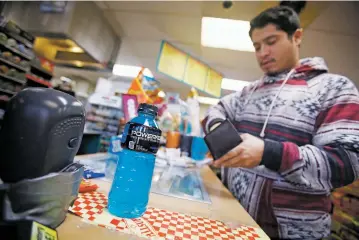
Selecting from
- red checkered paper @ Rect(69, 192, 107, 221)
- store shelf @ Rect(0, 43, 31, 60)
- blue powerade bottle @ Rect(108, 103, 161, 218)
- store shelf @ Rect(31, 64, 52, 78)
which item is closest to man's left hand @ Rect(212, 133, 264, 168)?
blue powerade bottle @ Rect(108, 103, 161, 218)

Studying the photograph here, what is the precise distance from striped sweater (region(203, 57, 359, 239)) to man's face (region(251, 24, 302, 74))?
0.06 metres

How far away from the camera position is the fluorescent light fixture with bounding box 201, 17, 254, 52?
296 centimetres

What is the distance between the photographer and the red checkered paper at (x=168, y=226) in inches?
20.1

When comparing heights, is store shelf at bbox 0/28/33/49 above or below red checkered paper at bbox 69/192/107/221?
A: above

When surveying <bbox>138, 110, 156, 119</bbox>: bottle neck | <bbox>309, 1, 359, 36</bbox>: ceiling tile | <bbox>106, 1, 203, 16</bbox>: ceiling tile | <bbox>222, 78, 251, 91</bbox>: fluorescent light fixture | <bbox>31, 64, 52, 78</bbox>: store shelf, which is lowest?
<bbox>138, 110, 156, 119</bbox>: bottle neck

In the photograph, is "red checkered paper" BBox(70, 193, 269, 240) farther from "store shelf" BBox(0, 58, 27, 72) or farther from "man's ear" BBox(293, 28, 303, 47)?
"store shelf" BBox(0, 58, 27, 72)

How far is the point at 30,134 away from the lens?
0.37 metres

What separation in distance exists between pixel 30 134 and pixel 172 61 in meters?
3.86

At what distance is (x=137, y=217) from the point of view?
58 centimetres

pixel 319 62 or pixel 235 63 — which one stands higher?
pixel 235 63

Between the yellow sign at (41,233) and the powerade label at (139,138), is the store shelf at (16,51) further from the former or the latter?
the yellow sign at (41,233)

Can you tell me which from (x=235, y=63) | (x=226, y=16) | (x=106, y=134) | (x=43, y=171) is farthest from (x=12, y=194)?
(x=235, y=63)

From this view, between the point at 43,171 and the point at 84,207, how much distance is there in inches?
9.7

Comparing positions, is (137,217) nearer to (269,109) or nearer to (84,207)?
(84,207)
